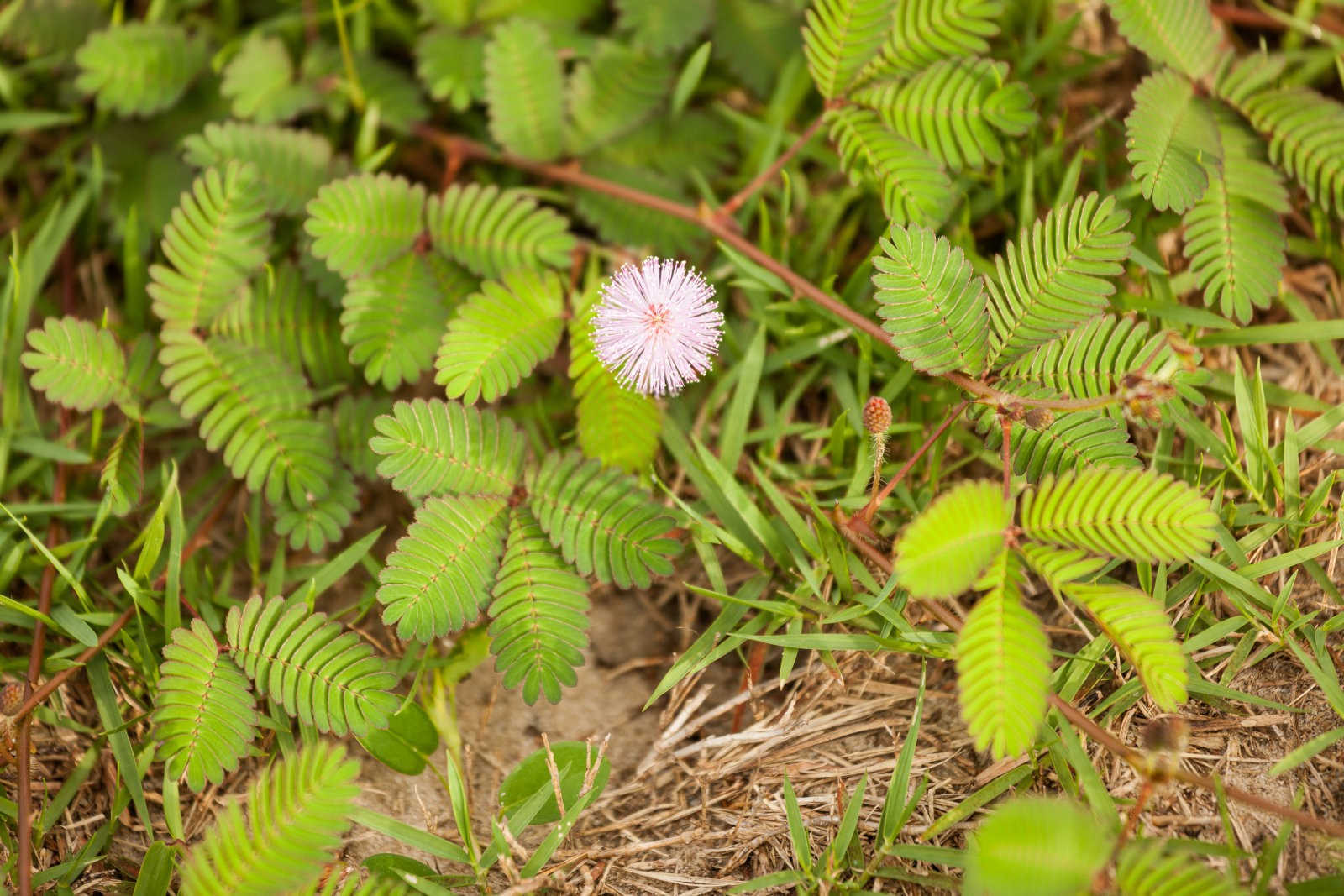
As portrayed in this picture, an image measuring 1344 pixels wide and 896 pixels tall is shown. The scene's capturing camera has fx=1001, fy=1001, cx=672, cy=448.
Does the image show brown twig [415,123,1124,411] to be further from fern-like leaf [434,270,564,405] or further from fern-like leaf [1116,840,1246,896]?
fern-like leaf [1116,840,1246,896]

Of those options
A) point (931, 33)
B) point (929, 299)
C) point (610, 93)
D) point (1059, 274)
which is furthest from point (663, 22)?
point (1059, 274)

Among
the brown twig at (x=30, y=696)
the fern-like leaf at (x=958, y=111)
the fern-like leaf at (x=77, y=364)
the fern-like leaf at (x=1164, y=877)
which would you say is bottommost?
the brown twig at (x=30, y=696)

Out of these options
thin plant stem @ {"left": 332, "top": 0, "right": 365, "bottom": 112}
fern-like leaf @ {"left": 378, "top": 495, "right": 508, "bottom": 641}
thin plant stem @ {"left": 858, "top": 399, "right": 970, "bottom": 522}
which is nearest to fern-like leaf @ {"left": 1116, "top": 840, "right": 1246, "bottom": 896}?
thin plant stem @ {"left": 858, "top": 399, "right": 970, "bottom": 522}

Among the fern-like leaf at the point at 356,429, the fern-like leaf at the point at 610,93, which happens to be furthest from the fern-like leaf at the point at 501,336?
the fern-like leaf at the point at 610,93

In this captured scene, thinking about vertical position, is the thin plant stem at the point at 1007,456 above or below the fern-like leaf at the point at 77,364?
above

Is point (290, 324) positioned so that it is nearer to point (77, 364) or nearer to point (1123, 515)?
point (77, 364)

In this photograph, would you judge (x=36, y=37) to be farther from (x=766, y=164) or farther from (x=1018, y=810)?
(x=1018, y=810)

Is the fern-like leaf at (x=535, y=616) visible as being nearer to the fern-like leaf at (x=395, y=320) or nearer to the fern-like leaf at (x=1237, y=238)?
the fern-like leaf at (x=395, y=320)

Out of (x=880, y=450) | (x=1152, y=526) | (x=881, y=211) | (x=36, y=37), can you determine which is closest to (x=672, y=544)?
(x=880, y=450)
